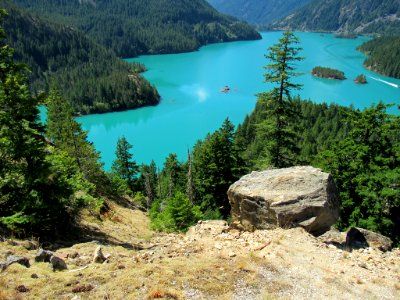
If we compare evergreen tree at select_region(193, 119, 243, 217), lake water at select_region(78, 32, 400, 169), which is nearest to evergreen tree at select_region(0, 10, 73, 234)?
evergreen tree at select_region(193, 119, 243, 217)

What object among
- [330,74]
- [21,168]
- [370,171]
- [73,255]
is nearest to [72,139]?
[21,168]

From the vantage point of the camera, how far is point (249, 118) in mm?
102812

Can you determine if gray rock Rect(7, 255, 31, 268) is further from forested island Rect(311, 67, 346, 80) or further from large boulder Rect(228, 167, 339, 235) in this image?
forested island Rect(311, 67, 346, 80)

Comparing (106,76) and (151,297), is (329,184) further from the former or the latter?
(106,76)

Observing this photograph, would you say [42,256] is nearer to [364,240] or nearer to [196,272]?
[196,272]

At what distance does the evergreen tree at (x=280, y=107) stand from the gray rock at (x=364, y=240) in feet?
31.0

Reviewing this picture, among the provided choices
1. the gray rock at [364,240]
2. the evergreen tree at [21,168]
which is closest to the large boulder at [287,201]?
the gray rock at [364,240]

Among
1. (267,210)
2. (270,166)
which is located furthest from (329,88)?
(267,210)

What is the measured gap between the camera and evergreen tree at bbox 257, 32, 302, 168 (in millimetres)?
23188

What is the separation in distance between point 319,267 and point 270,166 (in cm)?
1361

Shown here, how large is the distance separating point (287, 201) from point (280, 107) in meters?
10.3

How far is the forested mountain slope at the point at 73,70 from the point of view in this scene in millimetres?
131625

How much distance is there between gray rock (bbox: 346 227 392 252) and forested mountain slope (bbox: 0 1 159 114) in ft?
389

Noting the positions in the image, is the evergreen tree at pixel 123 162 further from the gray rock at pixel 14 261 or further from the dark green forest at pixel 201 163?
the gray rock at pixel 14 261
